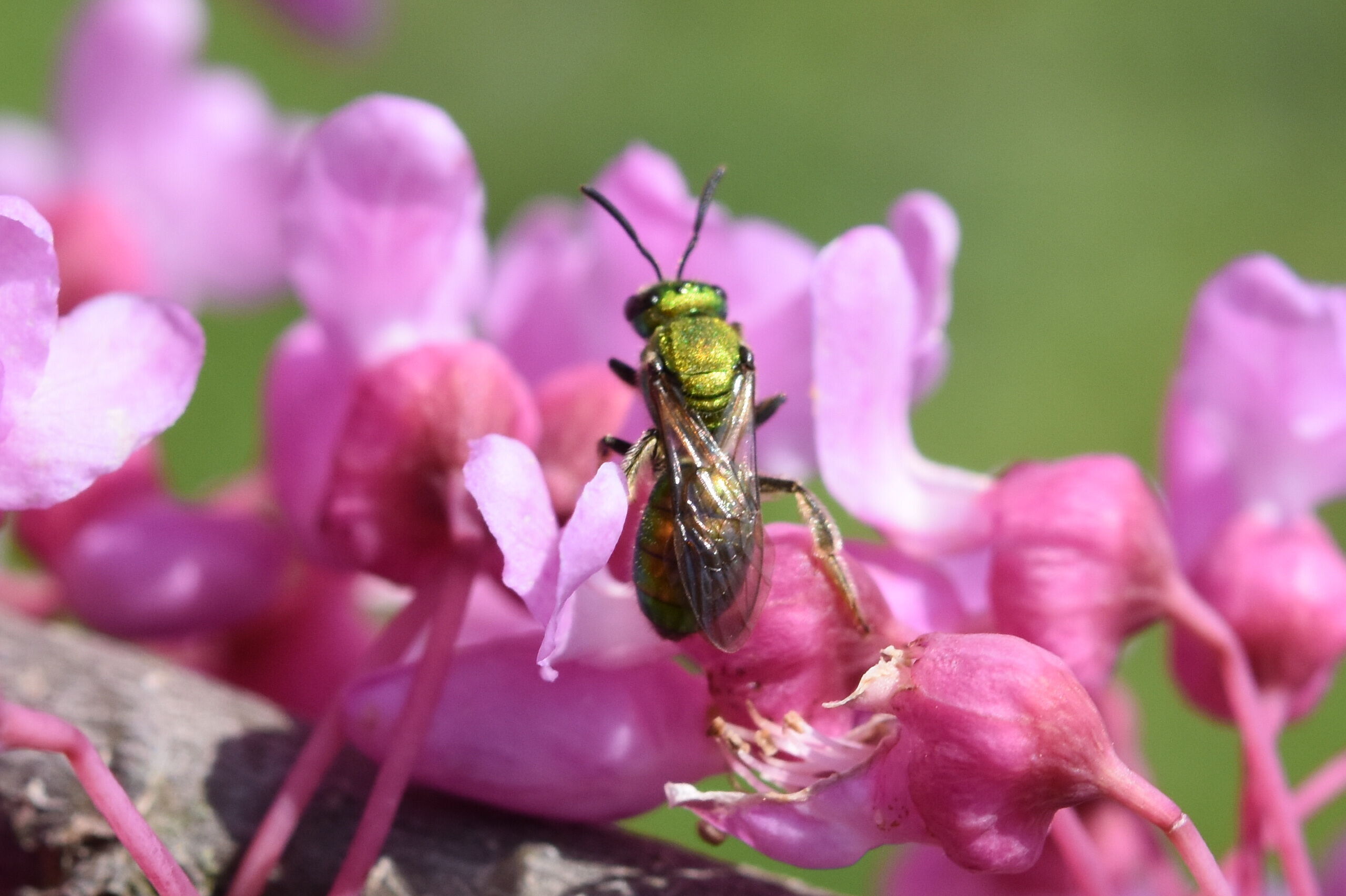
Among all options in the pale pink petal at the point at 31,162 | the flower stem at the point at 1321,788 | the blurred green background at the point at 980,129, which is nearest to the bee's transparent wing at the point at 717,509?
the flower stem at the point at 1321,788

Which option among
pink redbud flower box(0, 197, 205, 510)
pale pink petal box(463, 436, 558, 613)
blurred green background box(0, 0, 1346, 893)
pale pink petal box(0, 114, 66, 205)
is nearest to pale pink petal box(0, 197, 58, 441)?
pink redbud flower box(0, 197, 205, 510)

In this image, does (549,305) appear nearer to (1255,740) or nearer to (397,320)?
(397,320)

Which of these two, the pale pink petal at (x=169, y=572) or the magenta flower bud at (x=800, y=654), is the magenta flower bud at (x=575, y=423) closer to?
the magenta flower bud at (x=800, y=654)

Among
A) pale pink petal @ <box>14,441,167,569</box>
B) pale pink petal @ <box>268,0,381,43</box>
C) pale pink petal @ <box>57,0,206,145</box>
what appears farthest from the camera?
pale pink petal @ <box>268,0,381,43</box>

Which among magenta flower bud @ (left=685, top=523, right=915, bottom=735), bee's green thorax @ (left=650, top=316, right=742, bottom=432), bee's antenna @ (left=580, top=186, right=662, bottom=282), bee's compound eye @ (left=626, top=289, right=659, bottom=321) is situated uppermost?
bee's antenna @ (left=580, top=186, right=662, bottom=282)

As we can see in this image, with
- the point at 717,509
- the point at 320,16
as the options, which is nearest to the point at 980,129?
the point at 320,16

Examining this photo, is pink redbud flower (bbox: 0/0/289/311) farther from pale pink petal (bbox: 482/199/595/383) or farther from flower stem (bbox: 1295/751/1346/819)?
flower stem (bbox: 1295/751/1346/819)
